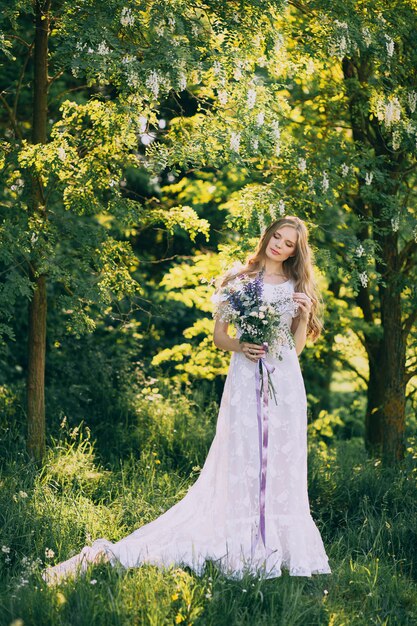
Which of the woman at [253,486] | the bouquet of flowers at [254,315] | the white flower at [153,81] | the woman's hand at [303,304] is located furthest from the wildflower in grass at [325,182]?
the white flower at [153,81]

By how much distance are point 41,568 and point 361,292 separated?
4252 millimetres

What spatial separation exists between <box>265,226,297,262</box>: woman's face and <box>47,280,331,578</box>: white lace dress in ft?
0.76

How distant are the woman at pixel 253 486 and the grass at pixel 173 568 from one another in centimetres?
16

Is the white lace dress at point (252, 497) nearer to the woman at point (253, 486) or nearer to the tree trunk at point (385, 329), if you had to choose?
the woman at point (253, 486)

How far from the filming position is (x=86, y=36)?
456cm

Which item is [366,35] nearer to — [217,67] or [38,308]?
[217,67]

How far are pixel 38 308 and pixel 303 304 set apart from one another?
2.07 m

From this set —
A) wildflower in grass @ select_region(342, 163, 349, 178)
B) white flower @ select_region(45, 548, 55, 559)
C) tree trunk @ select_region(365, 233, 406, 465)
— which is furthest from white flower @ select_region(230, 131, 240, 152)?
white flower @ select_region(45, 548, 55, 559)

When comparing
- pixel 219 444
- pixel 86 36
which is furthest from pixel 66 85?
pixel 219 444

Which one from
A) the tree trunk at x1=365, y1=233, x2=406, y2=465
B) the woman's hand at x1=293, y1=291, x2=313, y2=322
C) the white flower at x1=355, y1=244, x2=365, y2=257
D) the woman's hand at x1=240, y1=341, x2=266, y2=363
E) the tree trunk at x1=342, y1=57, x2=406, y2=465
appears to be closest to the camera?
the woman's hand at x1=240, y1=341, x2=266, y2=363

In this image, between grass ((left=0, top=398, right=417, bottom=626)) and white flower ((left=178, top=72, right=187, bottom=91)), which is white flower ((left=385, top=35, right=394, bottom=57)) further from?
grass ((left=0, top=398, right=417, bottom=626))

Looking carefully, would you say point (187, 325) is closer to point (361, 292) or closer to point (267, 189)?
point (361, 292)

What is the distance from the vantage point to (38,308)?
5793 mm

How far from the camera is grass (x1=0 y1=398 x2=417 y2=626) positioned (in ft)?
12.2
